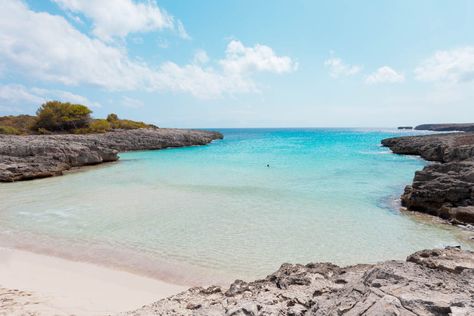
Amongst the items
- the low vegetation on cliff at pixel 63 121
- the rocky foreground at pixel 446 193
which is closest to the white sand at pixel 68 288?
the rocky foreground at pixel 446 193

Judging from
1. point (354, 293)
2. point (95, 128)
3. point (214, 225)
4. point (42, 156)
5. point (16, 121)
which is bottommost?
point (214, 225)

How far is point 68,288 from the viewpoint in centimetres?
663

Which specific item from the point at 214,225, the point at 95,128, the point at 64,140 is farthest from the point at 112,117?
the point at 214,225

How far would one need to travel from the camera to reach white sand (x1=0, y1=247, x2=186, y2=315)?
5.74 meters

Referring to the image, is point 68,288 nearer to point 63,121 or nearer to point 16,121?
point 63,121

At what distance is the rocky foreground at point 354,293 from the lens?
3.37 m

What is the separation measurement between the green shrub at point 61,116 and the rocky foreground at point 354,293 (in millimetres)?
51714

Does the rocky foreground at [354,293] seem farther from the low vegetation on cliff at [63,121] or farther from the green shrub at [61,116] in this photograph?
the green shrub at [61,116]

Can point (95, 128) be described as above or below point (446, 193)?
above

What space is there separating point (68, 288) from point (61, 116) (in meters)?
49.7

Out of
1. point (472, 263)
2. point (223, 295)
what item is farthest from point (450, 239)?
point (223, 295)

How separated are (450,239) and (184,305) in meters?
9.04

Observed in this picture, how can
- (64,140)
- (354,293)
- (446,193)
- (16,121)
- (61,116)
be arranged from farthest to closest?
(16,121) → (61,116) → (64,140) → (446,193) → (354,293)

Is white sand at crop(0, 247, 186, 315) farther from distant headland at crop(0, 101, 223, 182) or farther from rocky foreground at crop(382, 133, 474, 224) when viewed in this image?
distant headland at crop(0, 101, 223, 182)
